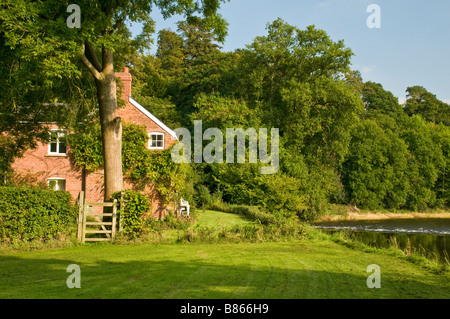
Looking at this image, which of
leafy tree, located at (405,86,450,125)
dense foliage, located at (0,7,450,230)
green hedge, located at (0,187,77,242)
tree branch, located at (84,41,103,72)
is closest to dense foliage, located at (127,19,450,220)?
dense foliage, located at (0,7,450,230)

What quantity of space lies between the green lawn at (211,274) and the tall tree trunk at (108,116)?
338cm

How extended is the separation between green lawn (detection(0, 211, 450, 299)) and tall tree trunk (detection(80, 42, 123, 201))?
11.1 ft

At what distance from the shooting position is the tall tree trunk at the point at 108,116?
51.5 ft

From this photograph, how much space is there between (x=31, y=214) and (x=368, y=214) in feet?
137

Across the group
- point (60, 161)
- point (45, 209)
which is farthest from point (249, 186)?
point (45, 209)

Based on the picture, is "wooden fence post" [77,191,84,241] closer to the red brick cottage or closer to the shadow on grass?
the shadow on grass

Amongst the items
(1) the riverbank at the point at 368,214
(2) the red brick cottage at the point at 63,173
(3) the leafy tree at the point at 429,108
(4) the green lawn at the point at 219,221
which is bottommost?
(1) the riverbank at the point at 368,214

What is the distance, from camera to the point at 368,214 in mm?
47469

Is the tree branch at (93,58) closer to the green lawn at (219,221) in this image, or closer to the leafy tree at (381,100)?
the green lawn at (219,221)

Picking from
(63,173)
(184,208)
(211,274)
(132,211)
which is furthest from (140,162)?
(211,274)

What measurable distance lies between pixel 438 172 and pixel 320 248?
48.8 meters

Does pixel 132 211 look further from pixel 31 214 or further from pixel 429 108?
pixel 429 108

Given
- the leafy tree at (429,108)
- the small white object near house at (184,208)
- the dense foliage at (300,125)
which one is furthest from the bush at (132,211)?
the leafy tree at (429,108)
